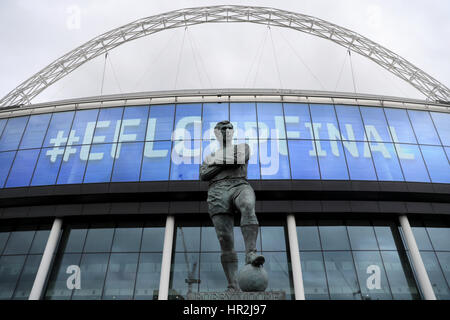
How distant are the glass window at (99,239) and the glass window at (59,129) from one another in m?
5.97

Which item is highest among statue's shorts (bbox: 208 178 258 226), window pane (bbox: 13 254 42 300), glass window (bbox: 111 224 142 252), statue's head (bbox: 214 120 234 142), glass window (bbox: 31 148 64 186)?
glass window (bbox: 31 148 64 186)

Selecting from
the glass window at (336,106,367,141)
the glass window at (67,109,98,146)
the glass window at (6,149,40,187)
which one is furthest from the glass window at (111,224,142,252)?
the glass window at (336,106,367,141)

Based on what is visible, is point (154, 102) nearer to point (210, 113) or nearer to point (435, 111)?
point (210, 113)

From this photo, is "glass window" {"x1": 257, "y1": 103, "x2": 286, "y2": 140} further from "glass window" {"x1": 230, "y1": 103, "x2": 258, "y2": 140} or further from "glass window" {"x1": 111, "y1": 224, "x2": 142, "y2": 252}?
"glass window" {"x1": 111, "y1": 224, "x2": 142, "y2": 252}

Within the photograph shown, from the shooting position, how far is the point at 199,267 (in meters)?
17.1

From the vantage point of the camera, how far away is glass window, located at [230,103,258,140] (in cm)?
1959

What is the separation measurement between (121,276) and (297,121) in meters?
13.9

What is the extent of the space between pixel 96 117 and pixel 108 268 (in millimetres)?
9725

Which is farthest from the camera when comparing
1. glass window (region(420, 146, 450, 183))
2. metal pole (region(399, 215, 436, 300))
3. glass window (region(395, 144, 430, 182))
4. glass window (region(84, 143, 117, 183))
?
glass window (region(420, 146, 450, 183))

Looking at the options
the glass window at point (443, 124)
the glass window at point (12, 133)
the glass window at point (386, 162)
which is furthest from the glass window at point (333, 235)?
the glass window at point (12, 133)

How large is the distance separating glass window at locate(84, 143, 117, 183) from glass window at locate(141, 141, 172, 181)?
2.09 meters

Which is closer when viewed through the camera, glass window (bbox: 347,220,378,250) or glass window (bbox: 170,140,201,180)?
glass window (bbox: 347,220,378,250)

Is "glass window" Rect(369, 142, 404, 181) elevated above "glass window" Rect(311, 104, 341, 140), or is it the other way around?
"glass window" Rect(311, 104, 341, 140)

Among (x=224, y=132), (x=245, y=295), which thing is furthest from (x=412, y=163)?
(x=245, y=295)
